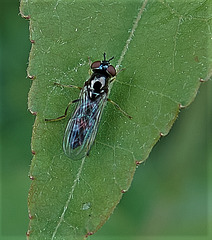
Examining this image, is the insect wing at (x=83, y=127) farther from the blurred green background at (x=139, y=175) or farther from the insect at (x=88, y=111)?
the blurred green background at (x=139, y=175)

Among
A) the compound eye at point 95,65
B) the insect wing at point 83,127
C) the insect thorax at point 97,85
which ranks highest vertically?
the insect thorax at point 97,85

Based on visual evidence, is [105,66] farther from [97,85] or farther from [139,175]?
[139,175]

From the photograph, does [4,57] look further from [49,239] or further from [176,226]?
[49,239]

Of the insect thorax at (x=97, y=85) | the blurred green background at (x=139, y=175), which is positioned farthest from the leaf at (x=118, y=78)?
the blurred green background at (x=139, y=175)

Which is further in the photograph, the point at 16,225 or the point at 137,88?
the point at 16,225

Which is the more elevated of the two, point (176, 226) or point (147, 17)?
point (147, 17)

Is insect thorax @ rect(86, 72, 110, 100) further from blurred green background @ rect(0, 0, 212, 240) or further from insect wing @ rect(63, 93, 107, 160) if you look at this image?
blurred green background @ rect(0, 0, 212, 240)

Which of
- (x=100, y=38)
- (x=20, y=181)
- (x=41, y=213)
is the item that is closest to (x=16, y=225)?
(x=20, y=181)

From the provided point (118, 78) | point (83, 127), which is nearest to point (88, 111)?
point (83, 127)
